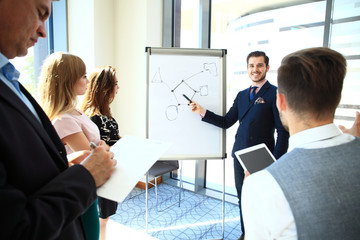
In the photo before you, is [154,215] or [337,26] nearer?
[337,26]

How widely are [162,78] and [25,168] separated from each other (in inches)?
64.2

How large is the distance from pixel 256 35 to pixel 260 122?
1.27 m

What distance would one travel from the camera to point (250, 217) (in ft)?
2.28

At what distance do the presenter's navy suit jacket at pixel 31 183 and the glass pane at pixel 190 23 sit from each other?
109 inches

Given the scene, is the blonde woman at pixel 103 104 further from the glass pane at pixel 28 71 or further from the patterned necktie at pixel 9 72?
the glass pane at pixel 28 71

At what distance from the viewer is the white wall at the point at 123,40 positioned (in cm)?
293

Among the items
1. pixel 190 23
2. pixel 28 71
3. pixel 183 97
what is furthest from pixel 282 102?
pixel 28 71

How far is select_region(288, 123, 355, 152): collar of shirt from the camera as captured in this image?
2.23ft

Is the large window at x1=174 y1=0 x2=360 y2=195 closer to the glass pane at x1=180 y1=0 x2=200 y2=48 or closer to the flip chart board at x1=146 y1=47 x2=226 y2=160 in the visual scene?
the glass pane at x1=180 y1=0 x2=200 y2=48

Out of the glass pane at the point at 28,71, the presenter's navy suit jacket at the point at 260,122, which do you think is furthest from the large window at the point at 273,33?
the glass pane at the point at 28,71

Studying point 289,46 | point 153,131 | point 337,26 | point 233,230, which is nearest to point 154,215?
point 233,230

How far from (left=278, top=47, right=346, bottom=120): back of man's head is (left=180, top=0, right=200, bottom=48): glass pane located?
2.53 meters

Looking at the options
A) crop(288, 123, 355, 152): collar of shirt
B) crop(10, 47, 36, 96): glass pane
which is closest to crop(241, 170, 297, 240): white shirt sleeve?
crop(288, 123, 355, 152): collar of shirt

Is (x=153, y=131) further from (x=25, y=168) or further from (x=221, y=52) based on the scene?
(x=25, y=168)
